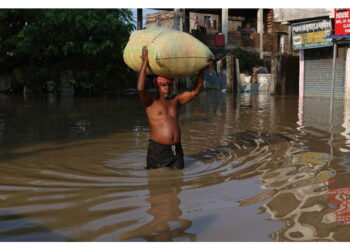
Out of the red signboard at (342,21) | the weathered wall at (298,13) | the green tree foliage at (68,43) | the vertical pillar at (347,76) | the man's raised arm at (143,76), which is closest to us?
the man's raised arm at (143,76)

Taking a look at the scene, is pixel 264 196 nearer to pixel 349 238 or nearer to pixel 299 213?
pixel 299 213

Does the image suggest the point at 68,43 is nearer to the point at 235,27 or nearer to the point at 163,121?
the point at 163,121

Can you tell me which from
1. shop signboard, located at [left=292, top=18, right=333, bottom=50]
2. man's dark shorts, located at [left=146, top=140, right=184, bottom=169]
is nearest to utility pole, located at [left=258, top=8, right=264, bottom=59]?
shop signboard, located at [left=292, top=18, right=333, bottom=50]

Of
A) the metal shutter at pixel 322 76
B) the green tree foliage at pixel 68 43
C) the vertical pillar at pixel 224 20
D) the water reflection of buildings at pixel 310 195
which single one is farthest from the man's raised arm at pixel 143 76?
the vertical pillar at pixel 224 20

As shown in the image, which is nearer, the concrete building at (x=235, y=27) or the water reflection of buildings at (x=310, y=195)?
the water reflection of buildings at (x=310, y=195)

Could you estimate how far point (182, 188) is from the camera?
360cm

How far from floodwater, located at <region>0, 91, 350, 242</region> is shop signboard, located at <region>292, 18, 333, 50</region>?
10.3m

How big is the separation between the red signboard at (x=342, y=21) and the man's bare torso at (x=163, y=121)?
12034mm

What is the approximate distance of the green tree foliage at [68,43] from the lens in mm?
18453

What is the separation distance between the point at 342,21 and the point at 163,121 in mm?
12542

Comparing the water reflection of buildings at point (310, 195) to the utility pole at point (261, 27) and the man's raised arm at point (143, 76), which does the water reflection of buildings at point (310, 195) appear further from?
the utility pole at point (261, 27)

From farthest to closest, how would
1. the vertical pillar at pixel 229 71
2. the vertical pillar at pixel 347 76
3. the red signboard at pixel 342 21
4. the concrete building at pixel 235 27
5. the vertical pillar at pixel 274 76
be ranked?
the concrete building at pixel 235 27 < the vertical pillar at pixel 229 71 < the vertical pillar at pixel 274 76 < the vertical pillar at pixel 347 76 < the red signboard at pixel 342 21

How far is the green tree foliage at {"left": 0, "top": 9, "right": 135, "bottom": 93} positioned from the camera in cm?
1845
